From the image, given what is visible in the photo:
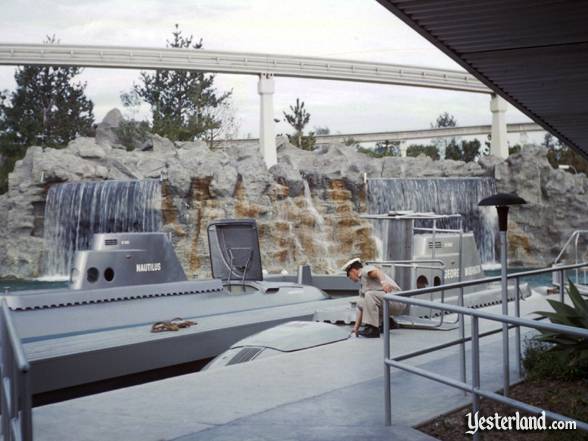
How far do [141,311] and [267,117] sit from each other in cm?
3029

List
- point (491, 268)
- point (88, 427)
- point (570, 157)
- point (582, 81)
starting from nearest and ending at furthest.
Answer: point (88, 427), point (582, 81), point (491, 268), point (570, 157)

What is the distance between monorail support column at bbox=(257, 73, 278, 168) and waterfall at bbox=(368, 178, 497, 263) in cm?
765

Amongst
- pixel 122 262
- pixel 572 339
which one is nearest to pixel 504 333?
pixel 572 339

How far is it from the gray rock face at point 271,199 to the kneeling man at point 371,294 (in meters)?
21.5

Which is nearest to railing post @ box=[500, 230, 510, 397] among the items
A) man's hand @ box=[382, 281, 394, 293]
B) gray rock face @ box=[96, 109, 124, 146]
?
man's hand @ box=[382, 281, 394, 293]

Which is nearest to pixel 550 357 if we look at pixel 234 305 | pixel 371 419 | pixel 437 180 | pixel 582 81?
pixel 371 419

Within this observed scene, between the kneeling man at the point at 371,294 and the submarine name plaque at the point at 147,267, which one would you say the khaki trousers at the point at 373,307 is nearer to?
the kneeling man at the point at 371,294

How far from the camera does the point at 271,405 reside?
289 inches

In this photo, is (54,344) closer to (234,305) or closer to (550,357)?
(234,305)

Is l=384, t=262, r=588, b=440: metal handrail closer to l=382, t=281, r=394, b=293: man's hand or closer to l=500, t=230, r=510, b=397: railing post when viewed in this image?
l=500, t=230, r=510, b=397: railing post

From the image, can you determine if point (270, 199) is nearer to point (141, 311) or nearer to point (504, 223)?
point (141, 311)

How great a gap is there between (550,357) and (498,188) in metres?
32.6

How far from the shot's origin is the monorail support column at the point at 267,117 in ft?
139

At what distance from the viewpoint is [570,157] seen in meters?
65.4
